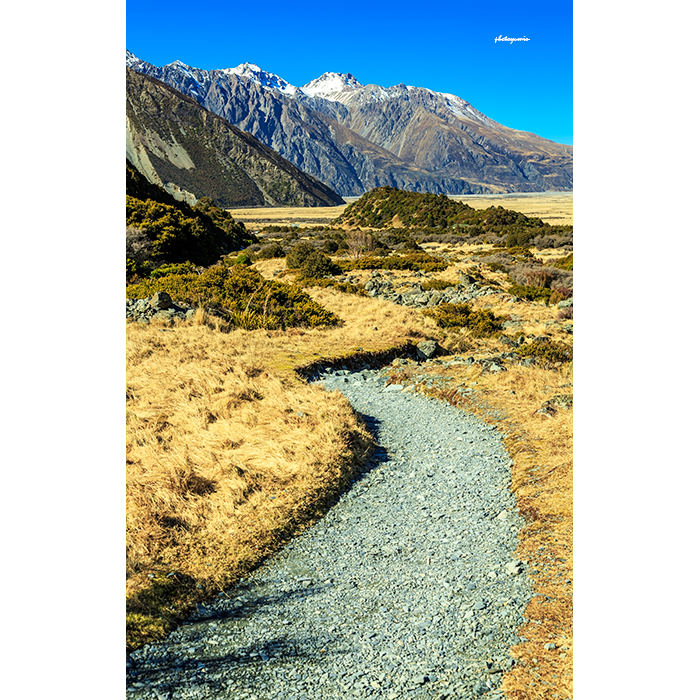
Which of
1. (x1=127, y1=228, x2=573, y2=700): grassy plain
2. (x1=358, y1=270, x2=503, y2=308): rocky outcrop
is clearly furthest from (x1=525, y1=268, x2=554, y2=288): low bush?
(x1=127, y1=228, x2=573, y2=700): grassy plain

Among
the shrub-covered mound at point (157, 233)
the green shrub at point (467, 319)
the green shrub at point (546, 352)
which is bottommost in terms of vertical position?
the green shrub at point (546, 352)

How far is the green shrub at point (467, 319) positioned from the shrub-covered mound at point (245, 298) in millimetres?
2984

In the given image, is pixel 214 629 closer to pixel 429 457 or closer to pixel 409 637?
pixel 409 637

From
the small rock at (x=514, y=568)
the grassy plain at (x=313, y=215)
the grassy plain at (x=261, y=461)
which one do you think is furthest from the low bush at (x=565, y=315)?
the grassy plain at (x=313, y=215)

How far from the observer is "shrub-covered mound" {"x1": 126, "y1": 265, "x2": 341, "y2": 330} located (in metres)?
15.0

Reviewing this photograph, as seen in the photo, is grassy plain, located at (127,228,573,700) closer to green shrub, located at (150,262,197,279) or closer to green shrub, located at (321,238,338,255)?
green shrub, located at (150,262,197,279)

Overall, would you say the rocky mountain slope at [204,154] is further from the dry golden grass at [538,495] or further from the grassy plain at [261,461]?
the dry golden grass at [538,495]

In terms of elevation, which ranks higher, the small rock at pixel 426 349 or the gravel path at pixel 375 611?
the small rock at pixel 426 349

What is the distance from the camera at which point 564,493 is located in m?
6.10

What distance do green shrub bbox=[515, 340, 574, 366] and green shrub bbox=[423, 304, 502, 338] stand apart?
2.30m

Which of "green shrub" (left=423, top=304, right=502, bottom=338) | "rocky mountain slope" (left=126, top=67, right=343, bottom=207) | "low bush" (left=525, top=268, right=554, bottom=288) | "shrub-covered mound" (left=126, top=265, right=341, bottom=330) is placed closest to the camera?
"shrub-covered mound" (left=126, top=265, right=341, bottom=330)

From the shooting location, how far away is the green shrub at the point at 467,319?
51.3 ft
